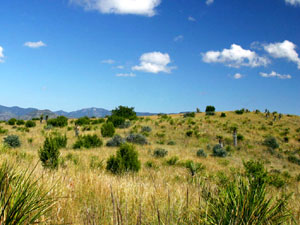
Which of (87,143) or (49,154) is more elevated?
(49,154)

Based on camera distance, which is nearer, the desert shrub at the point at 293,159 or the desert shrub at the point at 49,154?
the desert shrub at the point at 49,154

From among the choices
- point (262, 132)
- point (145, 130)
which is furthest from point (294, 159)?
point (145, 130)

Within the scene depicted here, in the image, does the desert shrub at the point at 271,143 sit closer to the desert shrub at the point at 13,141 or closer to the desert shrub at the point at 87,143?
the desert shrub at the point at 87,143

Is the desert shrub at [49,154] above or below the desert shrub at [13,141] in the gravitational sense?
above

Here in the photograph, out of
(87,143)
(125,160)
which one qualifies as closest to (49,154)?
(125,160)

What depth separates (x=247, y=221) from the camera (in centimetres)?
209

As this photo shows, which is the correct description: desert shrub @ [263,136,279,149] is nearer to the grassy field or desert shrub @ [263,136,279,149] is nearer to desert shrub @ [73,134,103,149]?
the grassy field

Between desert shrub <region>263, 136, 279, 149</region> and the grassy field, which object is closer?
the grassy field

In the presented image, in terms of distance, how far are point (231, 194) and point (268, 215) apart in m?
0.41

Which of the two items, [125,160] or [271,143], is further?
[271,143]

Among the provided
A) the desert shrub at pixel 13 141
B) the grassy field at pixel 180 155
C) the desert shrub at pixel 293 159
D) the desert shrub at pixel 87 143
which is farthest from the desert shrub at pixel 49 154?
the desert shrub at pixel 293 159

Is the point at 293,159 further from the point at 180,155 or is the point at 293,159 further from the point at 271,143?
the point at 180,155

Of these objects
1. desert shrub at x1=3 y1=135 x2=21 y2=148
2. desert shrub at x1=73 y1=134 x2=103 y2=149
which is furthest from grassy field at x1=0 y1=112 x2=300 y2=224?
desert shrub at x1=73 y1=134 x2=103 y2=149

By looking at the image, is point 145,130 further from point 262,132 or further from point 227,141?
point 262,132
